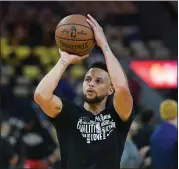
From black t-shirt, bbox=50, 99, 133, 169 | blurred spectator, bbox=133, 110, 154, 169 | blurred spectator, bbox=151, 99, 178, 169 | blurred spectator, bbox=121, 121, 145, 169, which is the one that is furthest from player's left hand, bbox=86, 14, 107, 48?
blurred spectator, bbox=133, 110, 154, 169

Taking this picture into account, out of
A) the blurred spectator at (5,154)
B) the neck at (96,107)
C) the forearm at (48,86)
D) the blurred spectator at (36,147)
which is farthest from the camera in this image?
the blurred spectator at (36,147)

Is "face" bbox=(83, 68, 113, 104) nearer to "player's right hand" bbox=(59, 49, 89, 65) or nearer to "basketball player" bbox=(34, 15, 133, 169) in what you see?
"basketball player" bbox=(34, 15, 133, 169)

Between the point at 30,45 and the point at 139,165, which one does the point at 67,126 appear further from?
the point at 30,45

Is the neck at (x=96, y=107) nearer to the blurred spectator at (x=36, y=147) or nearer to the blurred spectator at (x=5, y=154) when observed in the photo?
the blurred spectator at (x=5, y=154)

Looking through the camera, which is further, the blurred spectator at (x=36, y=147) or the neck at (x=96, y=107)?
the blurred spectator at (x=36, y=147)

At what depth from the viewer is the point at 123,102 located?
15.5ft

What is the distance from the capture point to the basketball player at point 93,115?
4680 mm

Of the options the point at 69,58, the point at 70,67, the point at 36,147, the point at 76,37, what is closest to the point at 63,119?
the point at 69,58

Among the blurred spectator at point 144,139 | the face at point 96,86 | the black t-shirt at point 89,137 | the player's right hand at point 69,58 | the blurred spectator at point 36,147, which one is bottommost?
the blurred spectator at point 36,147

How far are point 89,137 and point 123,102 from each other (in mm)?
355

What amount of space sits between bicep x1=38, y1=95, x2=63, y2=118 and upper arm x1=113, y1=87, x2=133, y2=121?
1.36 feet

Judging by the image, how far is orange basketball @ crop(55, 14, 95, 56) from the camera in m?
4.86

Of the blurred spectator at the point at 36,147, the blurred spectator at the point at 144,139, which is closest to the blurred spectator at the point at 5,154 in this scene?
the blurred spectator at the point at 36,147

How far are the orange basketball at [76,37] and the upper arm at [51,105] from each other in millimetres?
405
